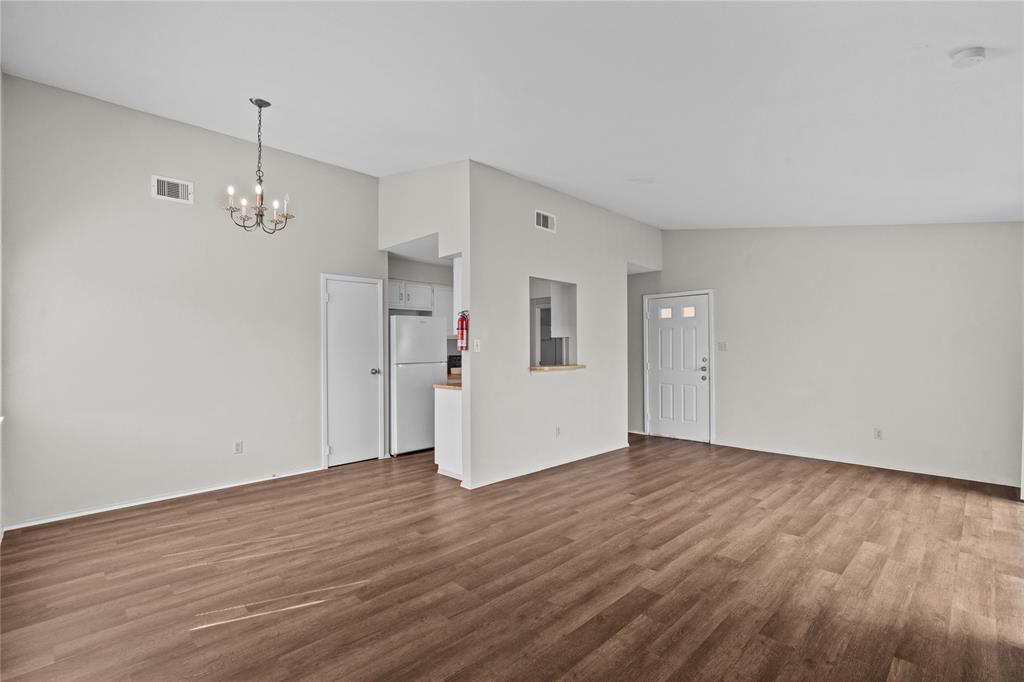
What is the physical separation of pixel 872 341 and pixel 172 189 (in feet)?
23.4

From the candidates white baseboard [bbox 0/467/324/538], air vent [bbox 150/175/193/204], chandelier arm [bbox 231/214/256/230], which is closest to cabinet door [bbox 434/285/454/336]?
chandelier arm [bbox 231/214/256/230]

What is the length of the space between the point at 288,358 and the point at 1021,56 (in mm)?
5565

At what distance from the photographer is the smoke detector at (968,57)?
2350 mm

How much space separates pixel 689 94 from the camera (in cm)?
312

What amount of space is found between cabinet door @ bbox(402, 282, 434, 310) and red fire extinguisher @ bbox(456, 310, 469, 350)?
2193 millimetres

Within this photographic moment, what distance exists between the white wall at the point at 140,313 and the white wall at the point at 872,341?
16.8 ft

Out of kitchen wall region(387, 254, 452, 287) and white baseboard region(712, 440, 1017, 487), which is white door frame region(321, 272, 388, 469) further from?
white baseboard region(712, 440, 1017, 487)

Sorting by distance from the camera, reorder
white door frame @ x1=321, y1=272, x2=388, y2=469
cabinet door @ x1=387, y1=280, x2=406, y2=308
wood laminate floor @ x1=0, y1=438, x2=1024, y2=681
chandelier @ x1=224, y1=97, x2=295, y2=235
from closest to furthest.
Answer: wood laminate floor @ x1=0, y1=438, x2=1024, y2=681 → chandelier @ x1=224, y1=97, x2=295, y2=235 → white door frame @ x1=321, y1=272, x2=388, y2=469 → cabinet door @ x1=387, y1=280, x2=406, y2=308

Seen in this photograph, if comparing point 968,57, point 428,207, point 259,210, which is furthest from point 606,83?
point 259,210

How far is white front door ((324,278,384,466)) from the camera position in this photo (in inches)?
213

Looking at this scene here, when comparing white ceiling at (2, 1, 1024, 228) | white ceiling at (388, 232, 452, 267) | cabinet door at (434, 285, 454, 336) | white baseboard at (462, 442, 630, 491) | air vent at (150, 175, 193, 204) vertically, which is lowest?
white baseboard at (462, 442, 630, 491)

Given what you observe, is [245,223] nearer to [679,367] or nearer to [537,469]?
[537,469]

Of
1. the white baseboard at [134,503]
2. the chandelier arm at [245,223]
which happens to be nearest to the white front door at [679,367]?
the white baseboard at [134,503]

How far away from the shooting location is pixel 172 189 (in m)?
4.32
